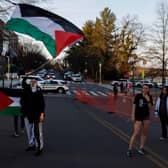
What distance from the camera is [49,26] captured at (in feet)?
32.7

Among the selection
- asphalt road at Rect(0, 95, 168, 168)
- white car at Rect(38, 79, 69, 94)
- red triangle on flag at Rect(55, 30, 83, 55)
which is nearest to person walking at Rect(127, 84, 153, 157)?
asphalt road at Rect(0, 95, 168, 168)

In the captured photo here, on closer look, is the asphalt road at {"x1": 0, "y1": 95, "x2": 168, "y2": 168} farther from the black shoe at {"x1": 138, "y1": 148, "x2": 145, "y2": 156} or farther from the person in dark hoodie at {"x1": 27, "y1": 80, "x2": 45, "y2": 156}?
the person in dark hoodie at {"x1": 27, "y1": 80, "x2": 45, "y2": 156}

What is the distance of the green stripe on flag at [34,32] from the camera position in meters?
10.0

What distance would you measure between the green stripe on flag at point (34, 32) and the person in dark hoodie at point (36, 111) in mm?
1694

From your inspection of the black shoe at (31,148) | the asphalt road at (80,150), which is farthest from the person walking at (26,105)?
the asphalt road at (80,150)

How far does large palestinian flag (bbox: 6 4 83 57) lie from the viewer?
9.91m

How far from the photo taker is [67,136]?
15258mm

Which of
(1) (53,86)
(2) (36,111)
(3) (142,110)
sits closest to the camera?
(2) (36,111)

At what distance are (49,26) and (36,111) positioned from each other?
2.41 metres

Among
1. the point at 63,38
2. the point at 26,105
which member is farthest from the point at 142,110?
the point at 63,38

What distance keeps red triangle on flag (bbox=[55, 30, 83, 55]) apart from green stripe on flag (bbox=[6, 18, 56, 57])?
11 cm

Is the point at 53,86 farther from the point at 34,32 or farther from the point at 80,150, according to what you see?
the point at 34,32

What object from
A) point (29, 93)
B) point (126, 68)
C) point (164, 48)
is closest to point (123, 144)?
point (29, 93)

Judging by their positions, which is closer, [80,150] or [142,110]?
[142,110]
